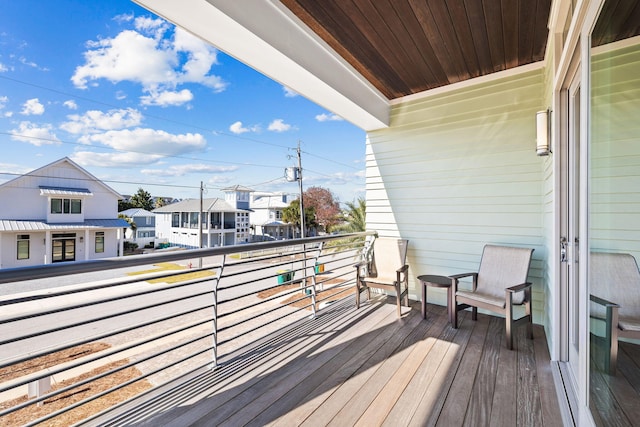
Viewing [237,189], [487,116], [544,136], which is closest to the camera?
[544,136]

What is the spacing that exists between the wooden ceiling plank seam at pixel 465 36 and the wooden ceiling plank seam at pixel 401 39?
38cm

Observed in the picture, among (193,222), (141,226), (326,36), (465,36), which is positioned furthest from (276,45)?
(193,222)

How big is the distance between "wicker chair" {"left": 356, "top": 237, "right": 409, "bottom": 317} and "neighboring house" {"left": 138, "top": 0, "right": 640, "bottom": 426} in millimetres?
272

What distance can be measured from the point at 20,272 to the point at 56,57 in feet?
61.8

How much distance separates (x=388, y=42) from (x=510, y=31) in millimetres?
1050

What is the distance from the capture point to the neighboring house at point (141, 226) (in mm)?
9305

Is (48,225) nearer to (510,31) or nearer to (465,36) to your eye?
(465,36)

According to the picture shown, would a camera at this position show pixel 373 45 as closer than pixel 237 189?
Yes

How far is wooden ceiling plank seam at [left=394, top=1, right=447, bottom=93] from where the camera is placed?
2.28m

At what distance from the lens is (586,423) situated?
1.36 meters

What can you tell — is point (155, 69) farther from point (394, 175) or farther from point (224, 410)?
point (224, 410)

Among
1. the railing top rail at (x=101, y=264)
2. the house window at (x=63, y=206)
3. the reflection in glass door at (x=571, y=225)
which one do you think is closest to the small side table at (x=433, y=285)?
the reflection in glass door at (x=571, y=225)

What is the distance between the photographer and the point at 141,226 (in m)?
9.73

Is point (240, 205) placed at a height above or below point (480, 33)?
below
